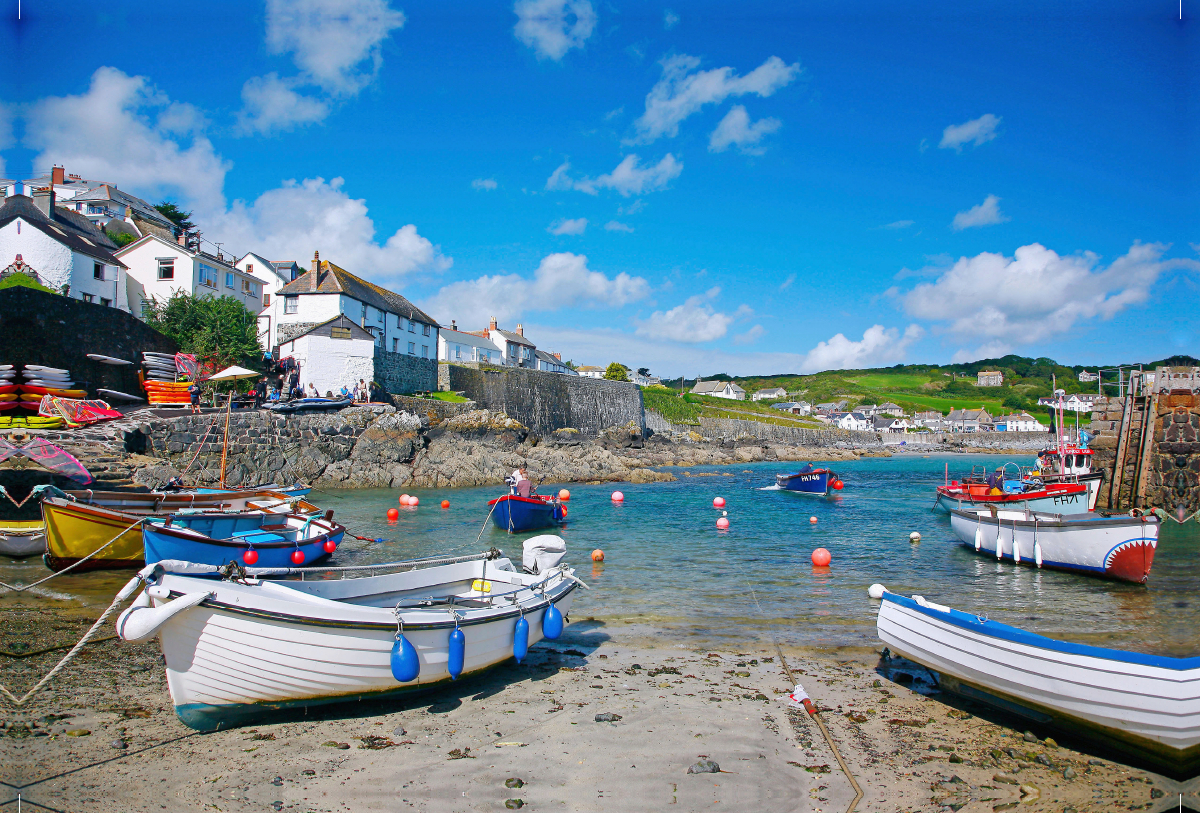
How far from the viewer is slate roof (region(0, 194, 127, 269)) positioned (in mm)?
26953

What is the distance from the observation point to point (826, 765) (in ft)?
14.4

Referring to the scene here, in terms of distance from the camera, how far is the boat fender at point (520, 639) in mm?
5645

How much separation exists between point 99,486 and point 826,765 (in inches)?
628

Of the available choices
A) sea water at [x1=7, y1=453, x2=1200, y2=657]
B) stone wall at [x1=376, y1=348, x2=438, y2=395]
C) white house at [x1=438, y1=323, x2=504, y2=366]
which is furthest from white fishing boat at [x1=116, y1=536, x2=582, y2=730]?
white house at [x1=438, y1=323, x2=504, y2=366]

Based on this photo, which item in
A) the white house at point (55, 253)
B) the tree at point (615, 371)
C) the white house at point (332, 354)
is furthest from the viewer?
the tree at point (615, 371)

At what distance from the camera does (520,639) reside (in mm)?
5664

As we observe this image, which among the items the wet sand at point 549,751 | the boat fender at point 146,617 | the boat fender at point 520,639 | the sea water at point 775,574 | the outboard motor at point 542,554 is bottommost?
the sea water at point 775,574

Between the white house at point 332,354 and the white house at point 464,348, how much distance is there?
1921 cm

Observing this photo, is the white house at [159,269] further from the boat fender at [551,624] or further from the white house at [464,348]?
the boat fender at [551,624]

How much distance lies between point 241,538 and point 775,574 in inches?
356

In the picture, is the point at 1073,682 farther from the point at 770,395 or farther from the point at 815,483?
the point at 770,395

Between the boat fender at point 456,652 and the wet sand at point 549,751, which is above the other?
the boat fender at point 456,652

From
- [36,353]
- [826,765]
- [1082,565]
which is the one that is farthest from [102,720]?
[36,353]

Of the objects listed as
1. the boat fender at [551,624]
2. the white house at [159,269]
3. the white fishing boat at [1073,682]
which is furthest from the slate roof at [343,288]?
the white fishing boat at [1073,682]
